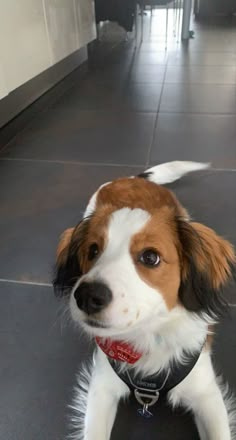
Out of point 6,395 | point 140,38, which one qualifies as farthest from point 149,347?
point 140,38

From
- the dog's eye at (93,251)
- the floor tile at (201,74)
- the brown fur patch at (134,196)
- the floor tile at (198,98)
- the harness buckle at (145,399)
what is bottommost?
the floor tile at (201,74)

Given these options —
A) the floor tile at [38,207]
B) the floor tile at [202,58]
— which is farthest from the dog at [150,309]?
the floor tile at [202,58]

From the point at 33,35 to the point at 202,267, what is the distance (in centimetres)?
261

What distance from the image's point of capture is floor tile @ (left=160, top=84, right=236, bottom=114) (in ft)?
10.9

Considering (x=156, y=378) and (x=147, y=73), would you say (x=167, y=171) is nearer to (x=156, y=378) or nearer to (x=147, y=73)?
(x=156, y=378)

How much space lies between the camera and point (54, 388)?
1238mm

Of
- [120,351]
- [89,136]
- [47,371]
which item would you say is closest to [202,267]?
[120,351]

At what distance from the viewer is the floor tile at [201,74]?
13.2 feet

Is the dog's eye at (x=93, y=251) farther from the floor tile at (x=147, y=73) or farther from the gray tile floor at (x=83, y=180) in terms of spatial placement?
the floor tile at (x=147, y=73)

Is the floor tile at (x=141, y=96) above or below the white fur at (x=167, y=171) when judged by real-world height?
below

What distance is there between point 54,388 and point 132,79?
3.48m

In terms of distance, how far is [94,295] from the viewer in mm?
802

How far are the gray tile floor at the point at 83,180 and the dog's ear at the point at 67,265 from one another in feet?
0.99

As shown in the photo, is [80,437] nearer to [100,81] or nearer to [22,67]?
[22,67]
